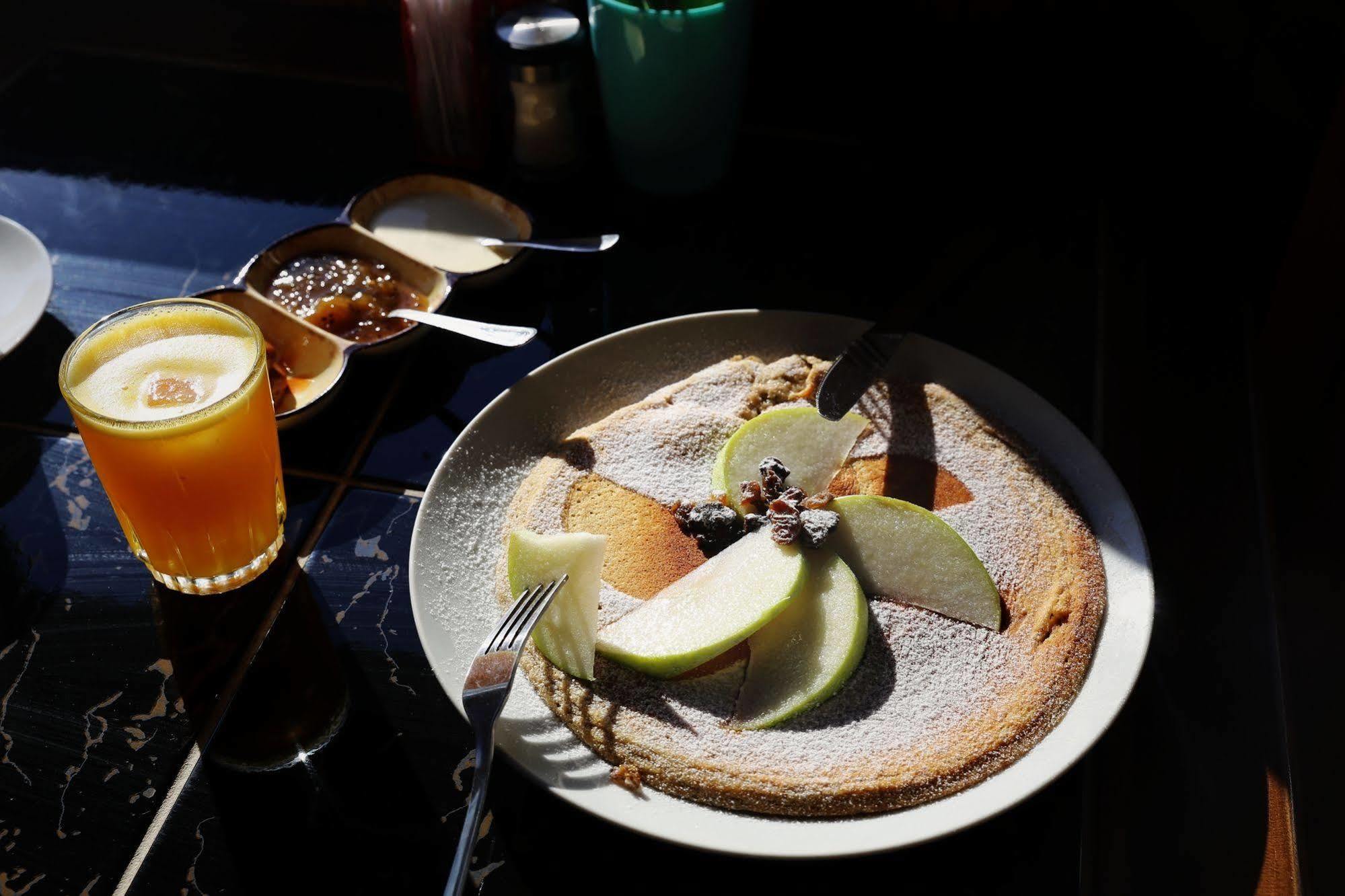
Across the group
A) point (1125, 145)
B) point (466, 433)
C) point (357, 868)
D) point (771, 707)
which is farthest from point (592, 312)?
point (1125, 145)

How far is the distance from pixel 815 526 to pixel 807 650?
0.42 ft

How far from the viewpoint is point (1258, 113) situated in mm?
1688

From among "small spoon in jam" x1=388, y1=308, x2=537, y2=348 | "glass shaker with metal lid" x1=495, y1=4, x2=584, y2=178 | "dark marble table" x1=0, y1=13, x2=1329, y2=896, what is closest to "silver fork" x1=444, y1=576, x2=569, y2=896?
"dark marble table" x1=0, y1=13, x2=1329, y2=896

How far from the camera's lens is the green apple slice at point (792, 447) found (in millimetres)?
1203

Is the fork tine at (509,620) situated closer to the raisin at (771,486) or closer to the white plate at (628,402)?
the white plate at (628,402)

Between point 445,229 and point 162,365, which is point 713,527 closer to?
point 162,365

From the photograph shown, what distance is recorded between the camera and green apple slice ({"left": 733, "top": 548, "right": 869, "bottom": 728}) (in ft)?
3.29

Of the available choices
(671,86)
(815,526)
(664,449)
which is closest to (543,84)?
(671,86)

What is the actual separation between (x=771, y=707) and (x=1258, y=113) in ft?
4.28

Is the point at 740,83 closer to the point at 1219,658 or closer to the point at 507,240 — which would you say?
the point at 507,240

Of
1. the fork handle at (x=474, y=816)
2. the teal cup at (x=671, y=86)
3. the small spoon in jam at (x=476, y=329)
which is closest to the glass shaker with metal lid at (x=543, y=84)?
the teal cup at (x=671, y=86)

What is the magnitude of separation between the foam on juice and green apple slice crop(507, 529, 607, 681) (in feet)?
1.05

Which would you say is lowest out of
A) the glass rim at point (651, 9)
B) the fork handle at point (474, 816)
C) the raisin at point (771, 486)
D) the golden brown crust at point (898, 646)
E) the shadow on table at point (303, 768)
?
the shadow on table at point (303, 768)

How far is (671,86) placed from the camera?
62.6 inches
